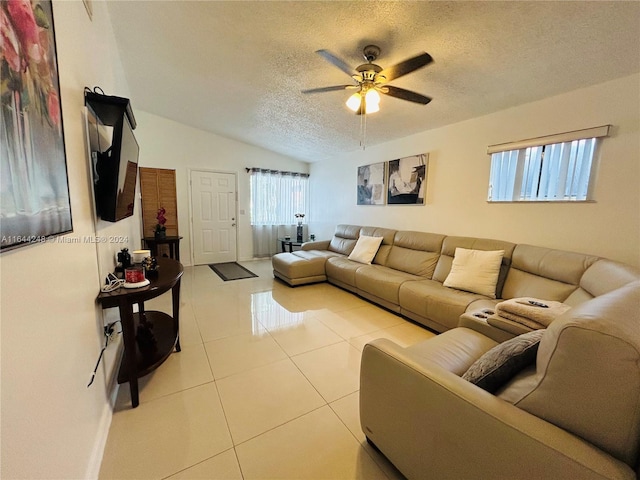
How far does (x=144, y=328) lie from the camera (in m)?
2.10

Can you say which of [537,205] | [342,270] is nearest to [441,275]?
[537,205]

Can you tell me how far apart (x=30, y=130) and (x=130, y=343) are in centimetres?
127

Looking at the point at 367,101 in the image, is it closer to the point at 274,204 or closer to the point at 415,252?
the point at 415,252

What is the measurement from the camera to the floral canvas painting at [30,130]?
2.04 ft

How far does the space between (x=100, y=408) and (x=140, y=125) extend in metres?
4.58

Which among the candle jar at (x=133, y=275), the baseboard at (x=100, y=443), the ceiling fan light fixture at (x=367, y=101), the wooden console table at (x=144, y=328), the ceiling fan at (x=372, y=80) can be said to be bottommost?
the baseboard at (x=100, y=443)

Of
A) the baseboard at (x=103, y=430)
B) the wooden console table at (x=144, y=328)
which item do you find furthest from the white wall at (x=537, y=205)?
the baseboard at (x=103, y=430)

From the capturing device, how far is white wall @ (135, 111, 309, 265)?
178 inches

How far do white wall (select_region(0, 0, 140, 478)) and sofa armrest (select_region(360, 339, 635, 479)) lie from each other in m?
1.16

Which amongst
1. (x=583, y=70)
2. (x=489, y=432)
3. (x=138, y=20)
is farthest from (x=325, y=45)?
(x=489, y=432)

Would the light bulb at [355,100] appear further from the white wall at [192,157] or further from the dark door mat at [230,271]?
the white wall at [192,157]

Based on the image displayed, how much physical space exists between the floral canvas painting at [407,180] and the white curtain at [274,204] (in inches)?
101

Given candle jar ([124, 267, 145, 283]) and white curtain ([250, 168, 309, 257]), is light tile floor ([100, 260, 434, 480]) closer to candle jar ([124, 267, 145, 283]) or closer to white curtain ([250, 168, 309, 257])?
candle jar ([124, 267, 145, 283])

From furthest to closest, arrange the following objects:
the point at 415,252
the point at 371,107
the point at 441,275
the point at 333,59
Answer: the point at 415,252
the point at 441,275
the point at 371,107
the point at 333,59
